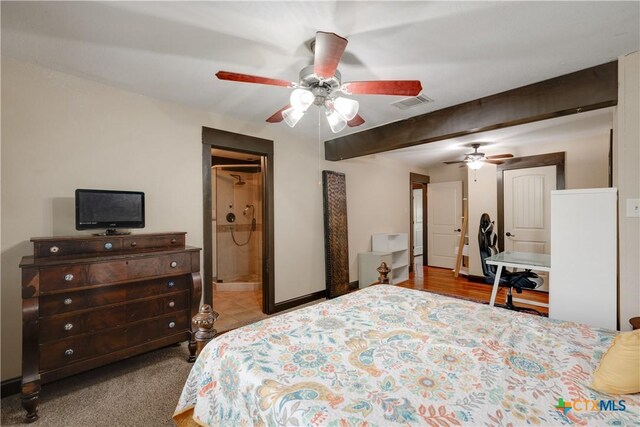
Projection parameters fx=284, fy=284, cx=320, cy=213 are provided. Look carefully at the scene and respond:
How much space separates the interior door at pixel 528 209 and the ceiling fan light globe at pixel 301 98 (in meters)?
4.49

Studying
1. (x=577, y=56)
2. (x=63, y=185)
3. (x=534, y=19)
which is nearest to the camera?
(x=534, y=19)

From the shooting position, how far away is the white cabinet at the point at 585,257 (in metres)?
2.18

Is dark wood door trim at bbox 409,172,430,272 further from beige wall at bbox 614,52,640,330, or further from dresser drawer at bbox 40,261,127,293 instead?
dresser drawer at bbox 40,261,127,293

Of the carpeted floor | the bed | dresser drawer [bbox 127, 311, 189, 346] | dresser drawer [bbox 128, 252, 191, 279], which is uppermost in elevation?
dresser drawer [bbox 128, 252, 191, 279]

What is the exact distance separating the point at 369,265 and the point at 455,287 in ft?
5.29

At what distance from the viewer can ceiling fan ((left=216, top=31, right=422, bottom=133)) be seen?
1440 millimetres

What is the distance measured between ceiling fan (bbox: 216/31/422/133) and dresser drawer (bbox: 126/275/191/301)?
164 cm

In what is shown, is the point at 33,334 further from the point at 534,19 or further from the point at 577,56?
the point at 577,56

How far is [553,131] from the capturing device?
3.94 metres

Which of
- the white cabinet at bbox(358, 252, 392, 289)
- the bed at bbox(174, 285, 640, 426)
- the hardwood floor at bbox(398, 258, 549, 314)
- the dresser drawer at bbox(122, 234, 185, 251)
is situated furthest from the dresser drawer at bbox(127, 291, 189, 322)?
the hardwood floor at bbox(398, 258, 549, 314)

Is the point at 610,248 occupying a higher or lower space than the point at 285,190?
lower

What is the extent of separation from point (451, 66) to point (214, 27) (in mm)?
1723

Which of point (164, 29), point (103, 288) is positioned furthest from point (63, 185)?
point (164, 29)

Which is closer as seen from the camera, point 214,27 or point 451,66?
point 214,27
